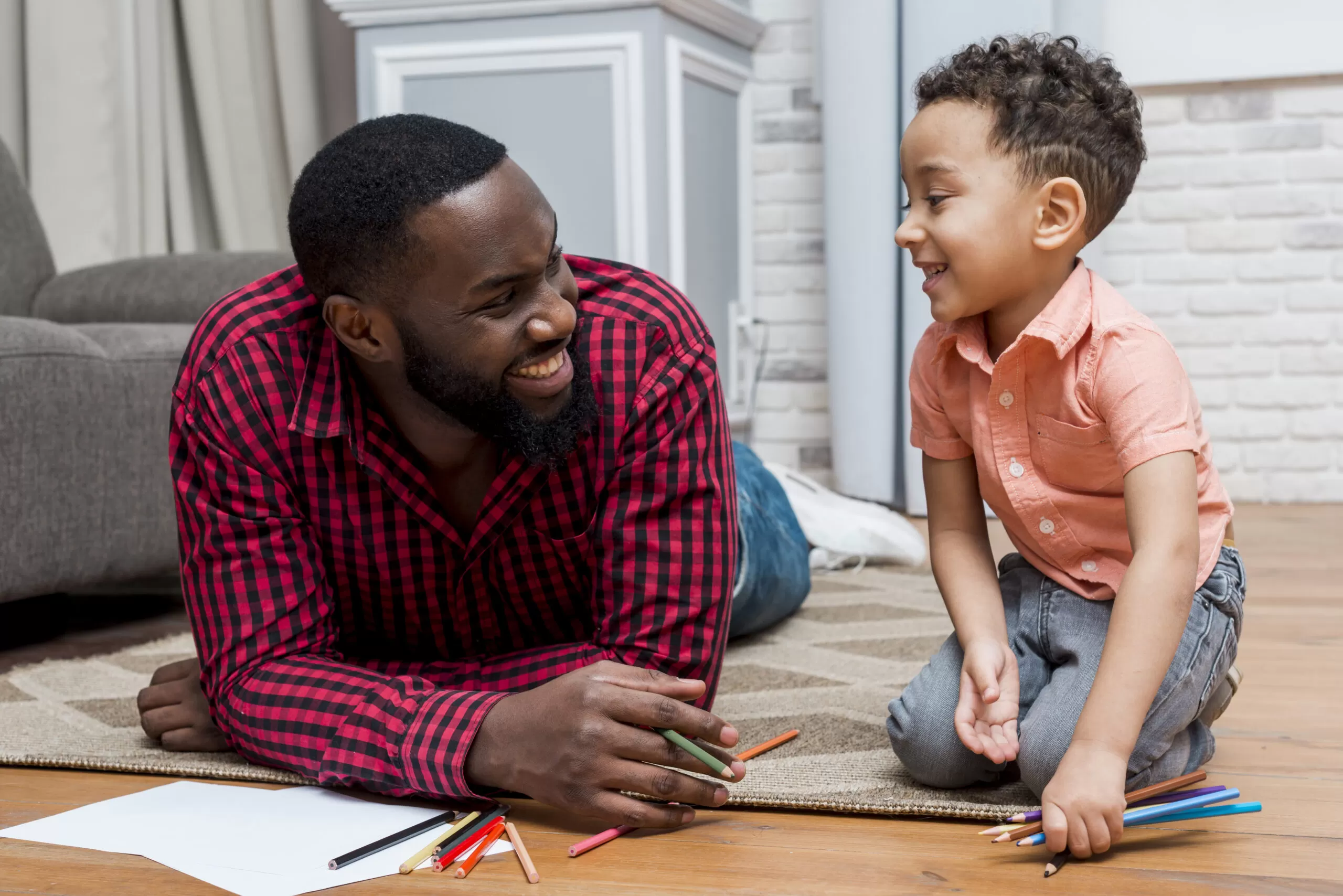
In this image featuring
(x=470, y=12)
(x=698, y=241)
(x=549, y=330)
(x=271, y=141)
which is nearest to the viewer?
(x=549, y=330)

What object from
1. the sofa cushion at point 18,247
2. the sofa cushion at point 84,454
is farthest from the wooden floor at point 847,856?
the sofa cushion at point 18,247

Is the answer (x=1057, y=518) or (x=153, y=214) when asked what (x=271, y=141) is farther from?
(x=1057, y=518)

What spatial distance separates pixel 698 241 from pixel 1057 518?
5.22 ft

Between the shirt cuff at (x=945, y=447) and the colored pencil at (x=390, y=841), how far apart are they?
18.7 inches

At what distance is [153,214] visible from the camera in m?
2.71

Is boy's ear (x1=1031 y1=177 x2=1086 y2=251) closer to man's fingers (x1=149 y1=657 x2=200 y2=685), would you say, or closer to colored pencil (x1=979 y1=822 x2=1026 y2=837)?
colored pencil (x1=979 y1=822 x2=1026 y2=837)

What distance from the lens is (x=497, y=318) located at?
101 cm

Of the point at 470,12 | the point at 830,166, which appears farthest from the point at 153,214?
the point at 830,166

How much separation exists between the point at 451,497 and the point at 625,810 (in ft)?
1.09

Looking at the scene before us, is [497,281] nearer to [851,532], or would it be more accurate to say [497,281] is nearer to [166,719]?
[166,719]

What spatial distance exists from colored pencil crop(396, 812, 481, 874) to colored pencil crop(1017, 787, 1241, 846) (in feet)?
1.24

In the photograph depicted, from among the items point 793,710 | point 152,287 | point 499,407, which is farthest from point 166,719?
point 152,287

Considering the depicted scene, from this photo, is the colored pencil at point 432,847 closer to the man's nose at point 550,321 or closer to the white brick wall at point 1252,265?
the man's nose at point 550,321

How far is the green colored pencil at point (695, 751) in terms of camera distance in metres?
0.92
